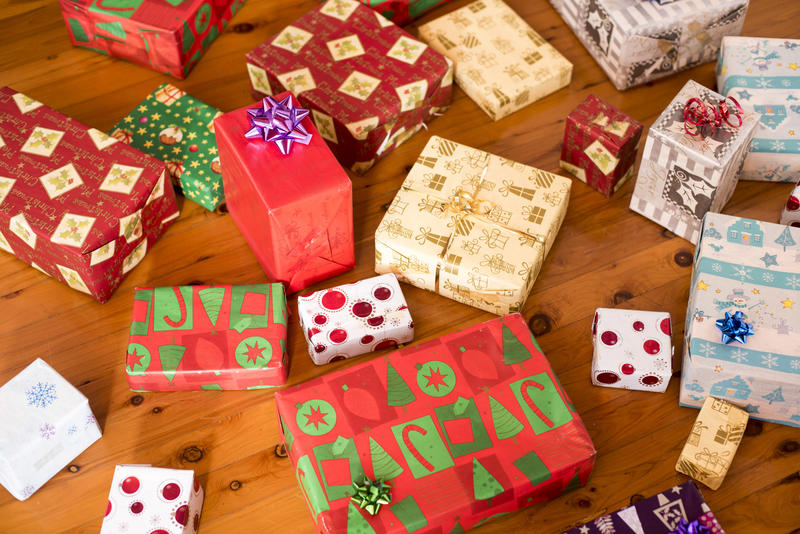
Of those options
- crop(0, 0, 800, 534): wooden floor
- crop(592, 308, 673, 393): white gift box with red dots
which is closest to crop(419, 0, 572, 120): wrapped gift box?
crop(0, 0, 800, 534): wooden floor

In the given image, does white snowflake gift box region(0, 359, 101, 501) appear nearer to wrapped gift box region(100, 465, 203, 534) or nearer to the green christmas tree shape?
wrapped gift box region(100, 465, 203, 534)

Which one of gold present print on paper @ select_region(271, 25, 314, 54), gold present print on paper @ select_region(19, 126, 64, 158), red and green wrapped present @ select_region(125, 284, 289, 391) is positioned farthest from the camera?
gold present print on paper @ select_region(271, 25, 314, 54)

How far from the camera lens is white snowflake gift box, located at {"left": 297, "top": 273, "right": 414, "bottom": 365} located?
1728 mm

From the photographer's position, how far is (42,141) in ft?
6.20

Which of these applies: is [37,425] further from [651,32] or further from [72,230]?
[651,32]

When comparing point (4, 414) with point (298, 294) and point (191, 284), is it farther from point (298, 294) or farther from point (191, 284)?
point (298, 294)

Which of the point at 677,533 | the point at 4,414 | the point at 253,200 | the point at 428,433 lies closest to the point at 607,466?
the point at 677,533

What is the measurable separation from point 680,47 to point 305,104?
0.94 meters

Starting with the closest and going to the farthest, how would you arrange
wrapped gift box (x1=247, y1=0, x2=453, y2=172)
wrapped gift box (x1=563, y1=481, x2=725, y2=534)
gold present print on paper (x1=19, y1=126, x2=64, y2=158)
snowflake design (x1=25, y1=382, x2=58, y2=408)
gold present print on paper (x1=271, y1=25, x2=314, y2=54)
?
wrapped gift box (x1=563, y1=481, x2=725, y2=534), snowflake design (x1=25, y1=382, x2=58, y2=408), gold present print on paper (x1=19, y1=126, x2=64, y2=158), wrapped gift box (x1=247, y1=0, x2=453, y2=172), gold present print on paper (x1=271, y1=25, x2=314, y2=54)

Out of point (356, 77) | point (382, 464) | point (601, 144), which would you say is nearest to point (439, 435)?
point (382, 464)

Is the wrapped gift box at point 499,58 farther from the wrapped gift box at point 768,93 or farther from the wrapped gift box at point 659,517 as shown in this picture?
the wrapped gift box at point 659,517

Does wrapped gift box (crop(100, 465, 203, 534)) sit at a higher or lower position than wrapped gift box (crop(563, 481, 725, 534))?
lower

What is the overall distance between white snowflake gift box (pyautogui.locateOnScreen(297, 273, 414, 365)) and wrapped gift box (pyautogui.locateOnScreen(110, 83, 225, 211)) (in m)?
0.39

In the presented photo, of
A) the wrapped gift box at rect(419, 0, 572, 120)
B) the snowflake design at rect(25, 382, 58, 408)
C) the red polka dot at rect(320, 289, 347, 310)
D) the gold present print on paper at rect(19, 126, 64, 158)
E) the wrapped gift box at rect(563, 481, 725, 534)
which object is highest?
the wrapped gift box at rect(419, 0, 572, 120)
